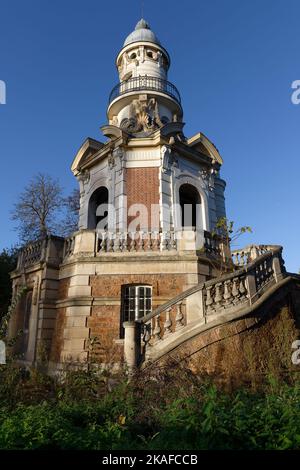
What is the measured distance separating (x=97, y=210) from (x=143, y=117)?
17.1 ft

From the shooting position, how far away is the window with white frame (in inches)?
377

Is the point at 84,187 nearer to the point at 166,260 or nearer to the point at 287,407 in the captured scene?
→ the point at 166,260

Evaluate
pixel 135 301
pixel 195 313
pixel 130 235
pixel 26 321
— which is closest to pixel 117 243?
pixel 130 235

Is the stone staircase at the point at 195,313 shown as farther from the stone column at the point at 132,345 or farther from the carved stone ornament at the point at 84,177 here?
the carved stone ornament at the point at 84,177

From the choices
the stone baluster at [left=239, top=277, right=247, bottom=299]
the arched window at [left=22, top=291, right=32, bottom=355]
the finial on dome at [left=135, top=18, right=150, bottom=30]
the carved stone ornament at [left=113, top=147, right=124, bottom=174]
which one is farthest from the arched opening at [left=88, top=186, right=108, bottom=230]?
the finial on dome at [left=135, top=18, right=150, bottom=30]

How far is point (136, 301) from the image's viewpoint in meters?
9.62

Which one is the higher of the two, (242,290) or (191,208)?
(191,208)

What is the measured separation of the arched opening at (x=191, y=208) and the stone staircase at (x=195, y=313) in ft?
25.4

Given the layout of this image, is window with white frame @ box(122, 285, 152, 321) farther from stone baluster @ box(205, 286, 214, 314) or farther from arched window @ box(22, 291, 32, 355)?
arched window @ box(22, 291, 32, 355)

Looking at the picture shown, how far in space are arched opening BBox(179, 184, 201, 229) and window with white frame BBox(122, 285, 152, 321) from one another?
612 centimetres

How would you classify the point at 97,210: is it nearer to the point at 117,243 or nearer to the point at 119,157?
the point at 119,157

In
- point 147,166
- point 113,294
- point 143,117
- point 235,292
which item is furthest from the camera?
point 143,117

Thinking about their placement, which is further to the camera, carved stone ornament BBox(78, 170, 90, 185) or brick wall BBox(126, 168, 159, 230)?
carved stone ornament BBox(78, 170, 90, 185)
